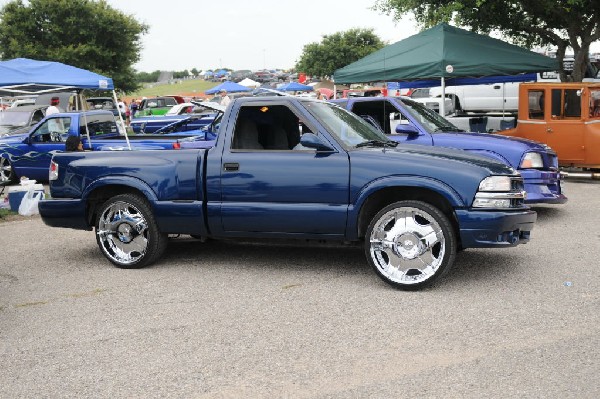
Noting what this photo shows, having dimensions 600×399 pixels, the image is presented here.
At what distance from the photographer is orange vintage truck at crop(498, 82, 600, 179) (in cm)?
1212

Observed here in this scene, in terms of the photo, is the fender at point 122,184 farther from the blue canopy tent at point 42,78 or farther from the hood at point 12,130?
the hood at point 12,130

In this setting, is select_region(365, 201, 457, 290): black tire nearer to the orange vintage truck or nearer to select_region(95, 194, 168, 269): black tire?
select_region(95, 194, 168, 269): black tire

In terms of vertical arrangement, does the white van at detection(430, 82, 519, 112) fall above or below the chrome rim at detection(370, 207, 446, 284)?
above

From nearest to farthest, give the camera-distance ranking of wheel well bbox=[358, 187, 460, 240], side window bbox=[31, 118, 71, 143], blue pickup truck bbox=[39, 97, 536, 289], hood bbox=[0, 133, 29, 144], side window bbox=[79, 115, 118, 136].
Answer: blue pickup truck bbox=[39, 97, 536, 289] → wheel well bbox=[358, 187, 460, 240] → side window bbox=[79, 115, 118, 136] → side window bbox=[31, 118, 71, 143] → hood bbox=[0, 133, 29, 144]

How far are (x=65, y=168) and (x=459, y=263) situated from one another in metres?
4.13

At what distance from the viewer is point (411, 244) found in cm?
580

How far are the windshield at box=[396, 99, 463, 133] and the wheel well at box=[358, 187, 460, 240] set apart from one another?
3595 millimetres

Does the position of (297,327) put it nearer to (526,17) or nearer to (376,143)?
(376,143)

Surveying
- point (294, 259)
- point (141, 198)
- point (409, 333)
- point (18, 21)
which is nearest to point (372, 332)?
point (409, 333)

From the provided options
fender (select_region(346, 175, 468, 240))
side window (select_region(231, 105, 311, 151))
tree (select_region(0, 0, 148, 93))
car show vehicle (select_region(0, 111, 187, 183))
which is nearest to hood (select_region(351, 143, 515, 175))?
fender (select_region(346, 175, 468, 240))

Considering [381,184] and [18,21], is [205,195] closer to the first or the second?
[381,184]

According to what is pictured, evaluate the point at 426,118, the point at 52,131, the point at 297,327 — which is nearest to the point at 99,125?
the point at 52,131

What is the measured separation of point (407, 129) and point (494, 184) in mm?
3258

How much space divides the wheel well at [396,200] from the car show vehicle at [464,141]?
8.43 feet
